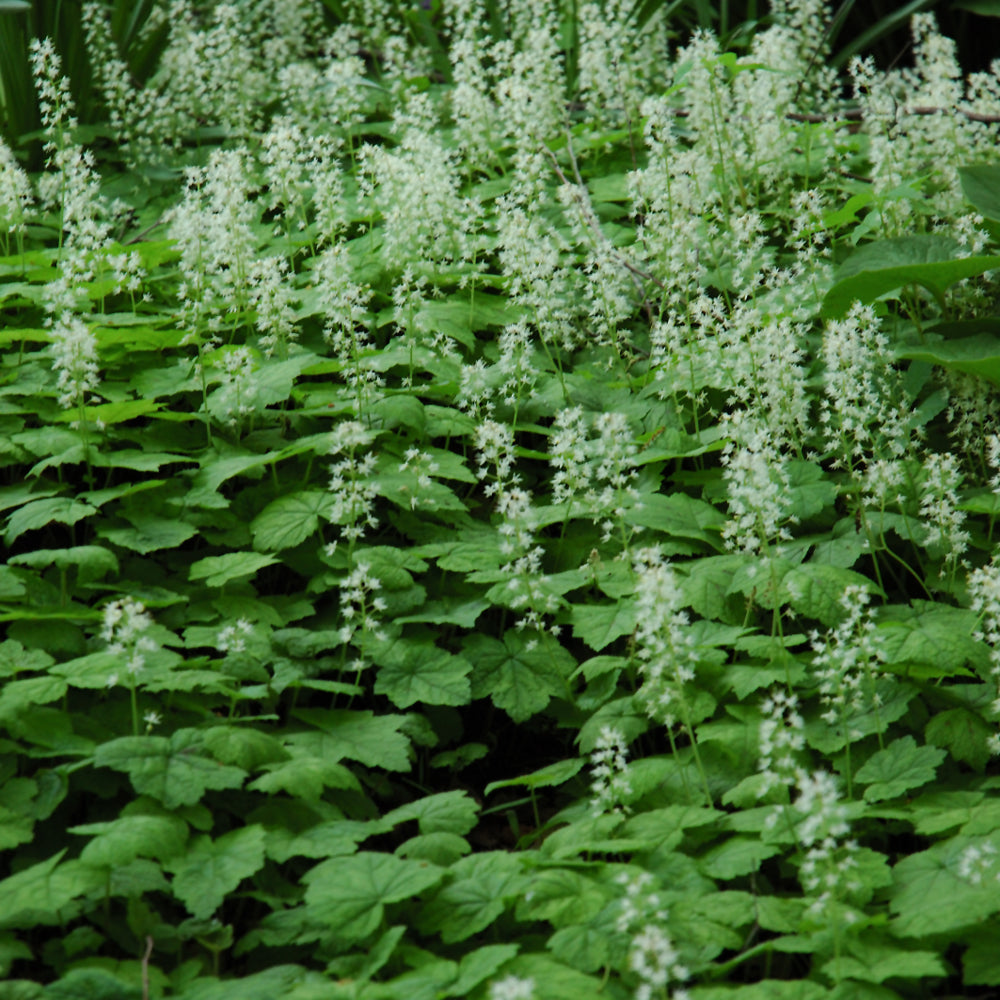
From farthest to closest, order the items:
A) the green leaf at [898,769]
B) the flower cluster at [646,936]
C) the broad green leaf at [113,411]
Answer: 1. the broad green leaf at [113,411]
2. the green leaf at [898,769]
3. the flower cluster at [646,936]

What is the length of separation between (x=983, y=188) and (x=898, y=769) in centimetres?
275

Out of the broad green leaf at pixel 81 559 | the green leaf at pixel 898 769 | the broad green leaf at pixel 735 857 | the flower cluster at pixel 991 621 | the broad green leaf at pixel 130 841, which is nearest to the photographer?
the broad green leaf at pixel 130 841

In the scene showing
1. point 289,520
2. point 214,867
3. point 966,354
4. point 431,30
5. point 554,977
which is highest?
point 431,30

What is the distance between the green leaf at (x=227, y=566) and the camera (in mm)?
3148

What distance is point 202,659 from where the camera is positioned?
2838 mm

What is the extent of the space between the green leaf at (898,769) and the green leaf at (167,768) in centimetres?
153

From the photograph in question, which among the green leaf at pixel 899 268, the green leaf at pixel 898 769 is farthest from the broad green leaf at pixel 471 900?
the green leaf at pixel 899 268

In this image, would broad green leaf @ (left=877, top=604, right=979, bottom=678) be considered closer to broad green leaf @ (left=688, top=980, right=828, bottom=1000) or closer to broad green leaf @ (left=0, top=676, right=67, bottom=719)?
broad green leaf @ (left=688, top=980, right=828, bottom=1000)

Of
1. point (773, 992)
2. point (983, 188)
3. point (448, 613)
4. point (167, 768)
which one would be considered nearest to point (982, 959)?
point (773, 992)

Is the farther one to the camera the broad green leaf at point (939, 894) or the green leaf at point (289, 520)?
the green leaf at point (289, 520)

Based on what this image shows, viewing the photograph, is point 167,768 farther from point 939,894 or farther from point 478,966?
point 939,894

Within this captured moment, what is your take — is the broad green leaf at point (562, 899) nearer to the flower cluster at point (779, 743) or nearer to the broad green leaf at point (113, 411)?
the flower cluster at point (779, 743)

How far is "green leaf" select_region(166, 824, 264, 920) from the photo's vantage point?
2215 millimetres

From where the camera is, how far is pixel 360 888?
88.3 inches
